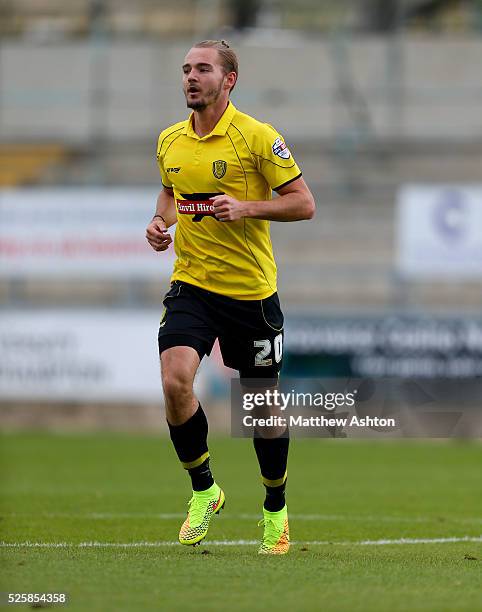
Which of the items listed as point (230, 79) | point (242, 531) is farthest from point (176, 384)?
point (242, 531)

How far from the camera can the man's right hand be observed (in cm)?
689

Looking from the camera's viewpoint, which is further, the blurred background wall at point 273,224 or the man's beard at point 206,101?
the blurred background wall at point 273,224

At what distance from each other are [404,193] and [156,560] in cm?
1210

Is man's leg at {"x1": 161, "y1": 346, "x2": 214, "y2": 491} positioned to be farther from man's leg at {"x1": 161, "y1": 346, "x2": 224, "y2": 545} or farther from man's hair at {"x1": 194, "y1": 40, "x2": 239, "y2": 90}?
man's hair at {"x1": 194, "y1": 40, "x2": 239, "y2": 90}

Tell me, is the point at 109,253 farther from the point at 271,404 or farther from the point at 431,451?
the point at 271,404

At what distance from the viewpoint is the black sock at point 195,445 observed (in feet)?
22.5

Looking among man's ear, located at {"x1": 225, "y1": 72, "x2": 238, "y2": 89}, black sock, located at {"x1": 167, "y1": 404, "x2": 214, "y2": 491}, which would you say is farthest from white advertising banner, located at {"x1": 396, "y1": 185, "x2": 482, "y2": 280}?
black sock, located at {"x1": 167, "y1": 404, "x2": 214, "y2": 491}

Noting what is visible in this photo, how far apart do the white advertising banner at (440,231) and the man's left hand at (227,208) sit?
37.8 feet

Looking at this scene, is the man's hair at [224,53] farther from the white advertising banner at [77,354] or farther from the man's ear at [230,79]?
the white advertising banner at [77,354]

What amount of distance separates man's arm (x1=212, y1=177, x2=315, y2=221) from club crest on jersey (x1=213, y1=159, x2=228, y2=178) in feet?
0.73

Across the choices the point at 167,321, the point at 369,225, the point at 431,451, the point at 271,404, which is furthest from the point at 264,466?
the point at 369,225

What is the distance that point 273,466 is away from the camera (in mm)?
7020

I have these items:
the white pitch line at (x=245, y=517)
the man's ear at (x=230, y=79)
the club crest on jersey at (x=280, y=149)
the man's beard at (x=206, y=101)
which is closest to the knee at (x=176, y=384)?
the club crest on jersey at (x=280, y=149)

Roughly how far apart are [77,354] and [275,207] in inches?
451
